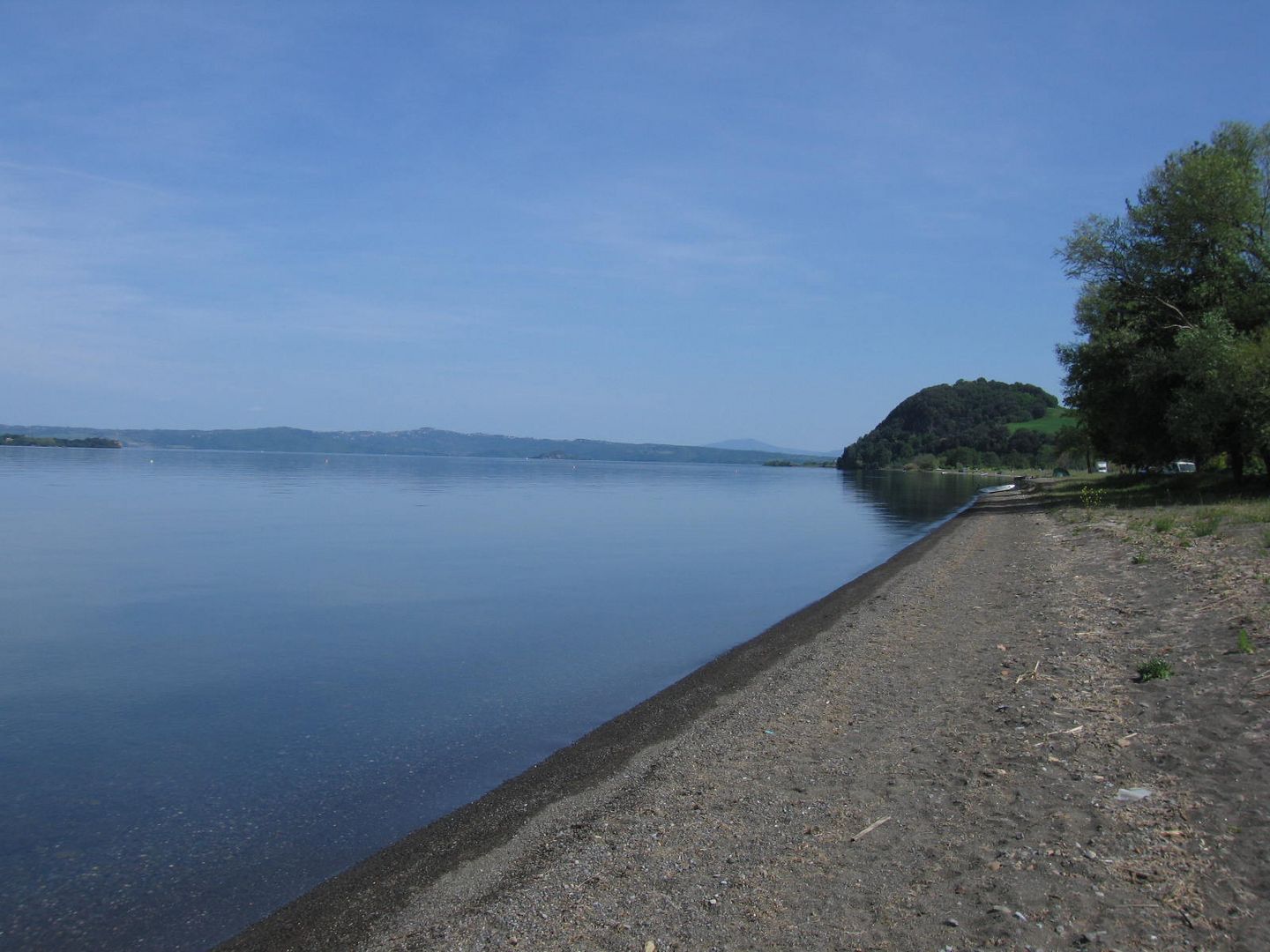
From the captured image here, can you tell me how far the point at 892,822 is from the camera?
276 inches

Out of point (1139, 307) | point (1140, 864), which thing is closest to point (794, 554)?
point (1139, 307)

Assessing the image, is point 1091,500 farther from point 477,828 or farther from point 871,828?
point 477,828

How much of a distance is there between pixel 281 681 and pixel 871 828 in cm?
1056

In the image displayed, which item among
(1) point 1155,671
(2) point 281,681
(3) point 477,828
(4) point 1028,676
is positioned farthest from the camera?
(2) point 281,681

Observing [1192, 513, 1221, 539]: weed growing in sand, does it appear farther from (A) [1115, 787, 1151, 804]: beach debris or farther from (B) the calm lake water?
(A) [1115, 787, 1151, 804]: beach debris

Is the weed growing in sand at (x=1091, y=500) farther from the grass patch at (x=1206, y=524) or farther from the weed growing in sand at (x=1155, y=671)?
the weed growing in sand at (x=1155, y=671)

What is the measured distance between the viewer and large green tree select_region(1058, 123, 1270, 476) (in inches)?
1239

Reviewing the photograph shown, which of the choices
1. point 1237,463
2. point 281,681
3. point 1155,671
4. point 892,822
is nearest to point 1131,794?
point 892,822

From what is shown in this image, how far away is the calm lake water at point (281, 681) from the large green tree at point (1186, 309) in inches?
527

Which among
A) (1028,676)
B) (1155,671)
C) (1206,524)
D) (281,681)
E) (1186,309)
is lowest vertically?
(281,681)

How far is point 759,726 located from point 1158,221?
124ft

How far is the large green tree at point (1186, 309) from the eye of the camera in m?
31.5

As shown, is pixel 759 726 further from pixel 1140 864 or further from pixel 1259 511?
pixel 1259 511

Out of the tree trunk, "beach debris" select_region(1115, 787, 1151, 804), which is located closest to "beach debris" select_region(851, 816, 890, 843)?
"beach debris" select_region(1115, 787, 1151, 804)
